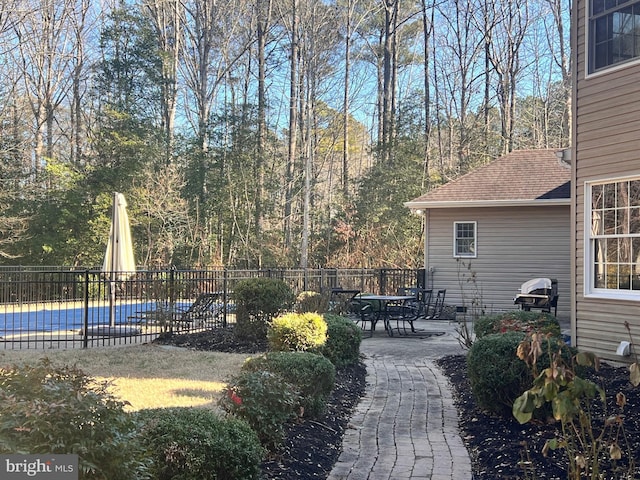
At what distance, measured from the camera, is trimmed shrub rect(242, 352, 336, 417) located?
501 centimetres

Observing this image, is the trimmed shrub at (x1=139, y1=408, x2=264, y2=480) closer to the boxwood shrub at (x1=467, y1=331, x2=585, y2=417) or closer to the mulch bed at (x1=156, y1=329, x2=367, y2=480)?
the mulch bed at (x1=156, y1=329, x2=367, y2=480)

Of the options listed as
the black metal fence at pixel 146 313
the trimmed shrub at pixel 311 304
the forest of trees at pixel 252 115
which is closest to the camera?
the trimmed shrub at pixel 311 304

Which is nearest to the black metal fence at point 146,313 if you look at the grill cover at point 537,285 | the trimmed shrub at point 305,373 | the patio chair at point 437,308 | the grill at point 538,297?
the patio chair at point 437,308

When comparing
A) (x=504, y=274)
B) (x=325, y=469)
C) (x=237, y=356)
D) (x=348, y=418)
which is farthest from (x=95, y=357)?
(x=504, y=274)

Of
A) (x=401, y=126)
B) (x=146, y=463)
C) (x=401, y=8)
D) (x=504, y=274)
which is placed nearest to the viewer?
(x=146, y=463)

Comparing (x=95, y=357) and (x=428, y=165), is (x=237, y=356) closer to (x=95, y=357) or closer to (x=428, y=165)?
(x=95, y=357)

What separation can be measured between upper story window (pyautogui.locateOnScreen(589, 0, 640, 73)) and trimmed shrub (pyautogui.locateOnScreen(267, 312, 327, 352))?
16.7 ft

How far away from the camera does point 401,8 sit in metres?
27.4

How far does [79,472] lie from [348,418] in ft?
12.0

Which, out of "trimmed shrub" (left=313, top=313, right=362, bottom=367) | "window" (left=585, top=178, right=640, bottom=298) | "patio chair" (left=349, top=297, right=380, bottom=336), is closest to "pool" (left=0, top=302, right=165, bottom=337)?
"patio chair" (left=349, top=297, right=380, bottom=336)

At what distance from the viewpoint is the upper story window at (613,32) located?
7.39 metres

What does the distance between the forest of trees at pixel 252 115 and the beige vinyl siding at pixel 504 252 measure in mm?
4948

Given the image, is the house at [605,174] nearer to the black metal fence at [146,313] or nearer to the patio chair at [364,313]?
the patio chair at [364,313]

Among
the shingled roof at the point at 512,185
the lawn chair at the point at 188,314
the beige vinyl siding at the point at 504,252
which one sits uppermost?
the shingled roof at the point at 512,185
